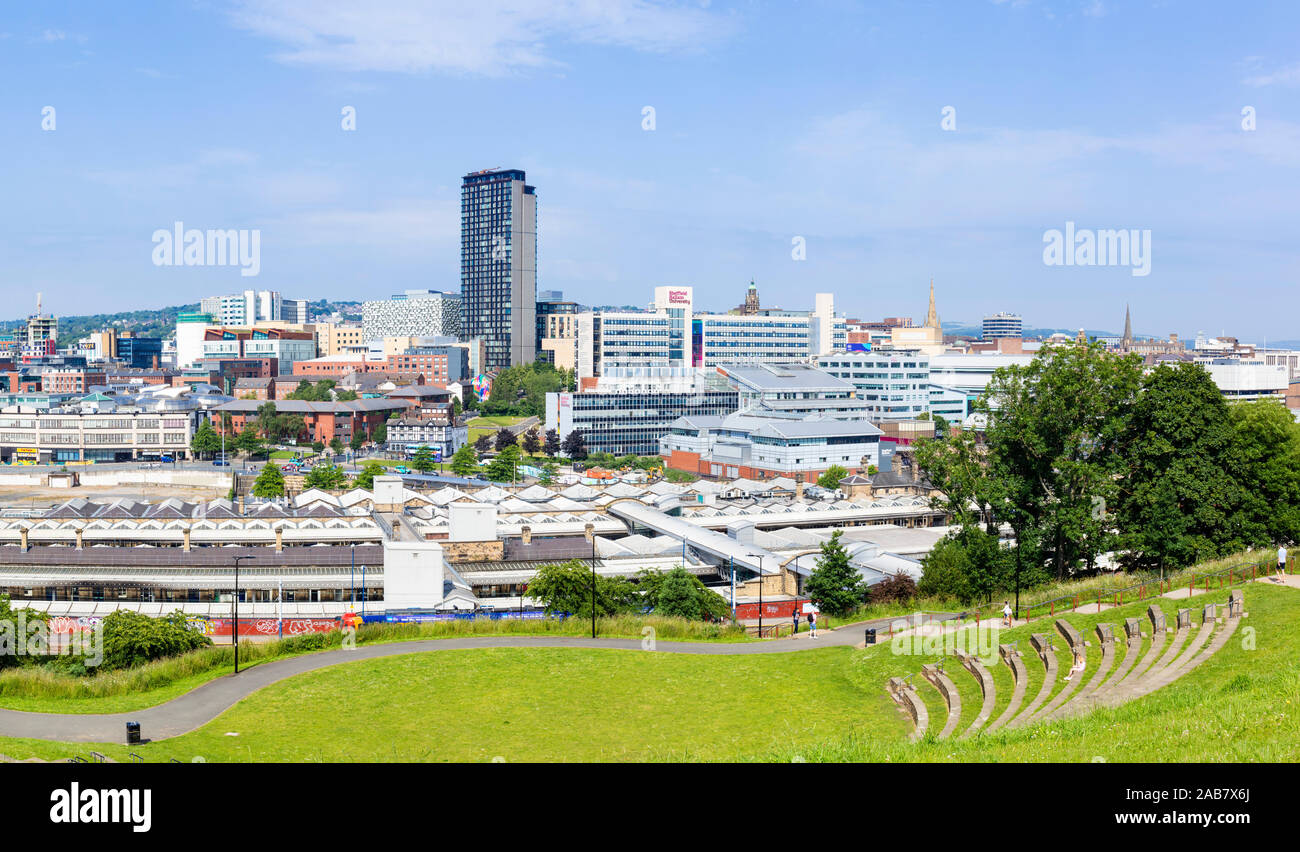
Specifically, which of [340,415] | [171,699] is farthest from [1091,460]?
[340,415]

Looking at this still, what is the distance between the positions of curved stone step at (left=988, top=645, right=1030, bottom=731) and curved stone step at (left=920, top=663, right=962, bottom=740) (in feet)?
2.94

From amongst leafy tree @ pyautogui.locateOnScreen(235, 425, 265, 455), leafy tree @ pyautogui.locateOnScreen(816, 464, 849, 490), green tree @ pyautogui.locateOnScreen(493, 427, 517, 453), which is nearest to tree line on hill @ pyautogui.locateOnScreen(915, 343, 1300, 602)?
leafy tree @ pyautogui.locateOnScreen(816, 464, 849, 490)

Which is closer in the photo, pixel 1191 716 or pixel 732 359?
pixel 1191 716

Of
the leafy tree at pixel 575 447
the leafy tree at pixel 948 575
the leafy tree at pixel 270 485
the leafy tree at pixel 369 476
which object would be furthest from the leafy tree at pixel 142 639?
the leafy tree at pixel 575 447

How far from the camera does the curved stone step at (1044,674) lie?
719 inches

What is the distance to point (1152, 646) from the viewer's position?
2269 centimetres

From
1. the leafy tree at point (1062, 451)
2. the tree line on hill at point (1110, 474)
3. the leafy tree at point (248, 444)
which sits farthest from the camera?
the leafy tree at point (248, 444)

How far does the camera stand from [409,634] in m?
29.2

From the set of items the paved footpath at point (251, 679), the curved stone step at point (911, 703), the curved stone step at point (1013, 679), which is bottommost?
the paved footpath at point (251, 679)

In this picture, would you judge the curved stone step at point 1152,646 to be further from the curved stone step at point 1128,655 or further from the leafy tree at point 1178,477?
the leafy tree at point 1178,477

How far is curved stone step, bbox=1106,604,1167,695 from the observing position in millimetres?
19750
